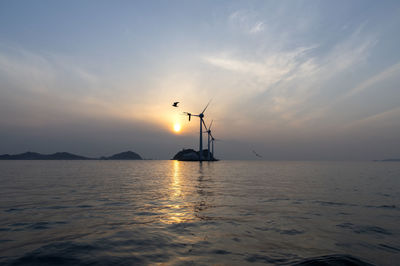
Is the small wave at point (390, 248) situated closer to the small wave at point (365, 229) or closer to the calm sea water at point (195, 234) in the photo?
the calm sea water at point (195, 234)

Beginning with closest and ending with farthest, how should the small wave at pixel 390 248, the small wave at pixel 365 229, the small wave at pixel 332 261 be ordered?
the small wave at pixel 332 261
the small wave at pixel 390 248
the small wave at pixel 365 229

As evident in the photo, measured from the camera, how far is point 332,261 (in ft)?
26.4

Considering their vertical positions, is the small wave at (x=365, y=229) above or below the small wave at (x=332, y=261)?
below

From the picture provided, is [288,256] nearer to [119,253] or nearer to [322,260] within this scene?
[322,260]

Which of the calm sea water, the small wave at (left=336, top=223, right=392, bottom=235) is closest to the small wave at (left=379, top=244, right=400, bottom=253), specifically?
the calm sea water

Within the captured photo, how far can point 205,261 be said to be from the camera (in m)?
8.09

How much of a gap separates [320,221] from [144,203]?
45.2 ft

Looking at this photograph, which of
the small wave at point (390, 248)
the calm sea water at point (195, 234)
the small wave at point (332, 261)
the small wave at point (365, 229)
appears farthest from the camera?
the small wave at point (365, 229)

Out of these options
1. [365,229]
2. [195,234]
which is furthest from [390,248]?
[195,234]

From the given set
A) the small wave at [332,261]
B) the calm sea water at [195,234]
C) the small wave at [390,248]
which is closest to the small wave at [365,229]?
the calm sea water at [195,234]

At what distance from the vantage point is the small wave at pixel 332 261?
7844mm

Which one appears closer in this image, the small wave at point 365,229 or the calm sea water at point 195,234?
the calm sea water at point 195,234

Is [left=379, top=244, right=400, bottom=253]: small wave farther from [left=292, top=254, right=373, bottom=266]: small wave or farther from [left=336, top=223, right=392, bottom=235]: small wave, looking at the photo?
[left=292, top=254, right=373, bottom=266]: small wave

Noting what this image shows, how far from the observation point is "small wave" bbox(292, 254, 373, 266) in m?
7.84
